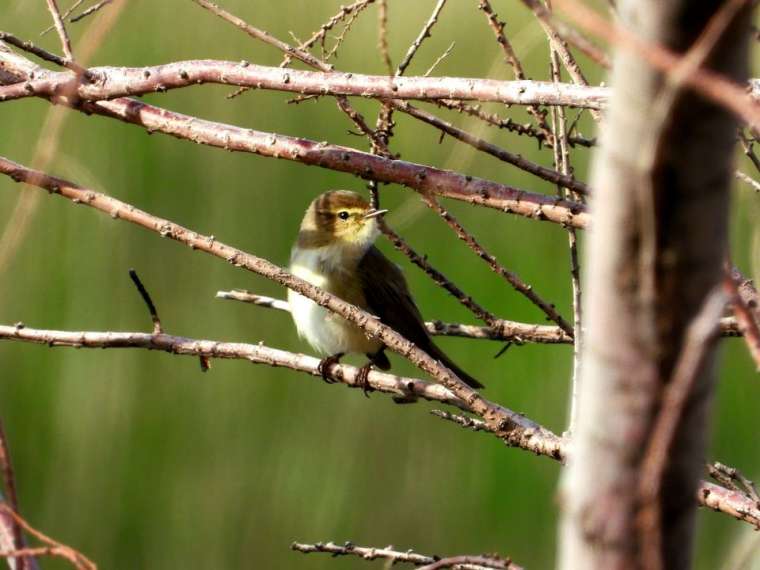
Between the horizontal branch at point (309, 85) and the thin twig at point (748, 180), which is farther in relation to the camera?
the thin twig at point (748, 180)

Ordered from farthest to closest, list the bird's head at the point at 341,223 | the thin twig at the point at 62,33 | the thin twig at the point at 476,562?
the bird's head at the point at 341,223 → the thin twig at the point at 62,33 → the thin twig at the point at 476,562

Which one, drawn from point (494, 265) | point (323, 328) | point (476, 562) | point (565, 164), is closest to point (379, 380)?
point (494, 265)

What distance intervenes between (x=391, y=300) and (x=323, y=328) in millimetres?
197

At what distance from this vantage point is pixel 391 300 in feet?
8.85

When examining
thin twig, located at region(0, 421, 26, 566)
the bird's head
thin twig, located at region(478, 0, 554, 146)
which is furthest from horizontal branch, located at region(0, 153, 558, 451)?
the bird's head

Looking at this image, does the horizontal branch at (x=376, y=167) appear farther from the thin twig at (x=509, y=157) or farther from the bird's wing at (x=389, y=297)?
the bird's wing at (x=389, y=297)

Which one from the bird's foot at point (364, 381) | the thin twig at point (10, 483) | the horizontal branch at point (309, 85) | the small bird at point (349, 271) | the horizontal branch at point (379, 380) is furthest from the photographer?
the small bird at point (349, 271)

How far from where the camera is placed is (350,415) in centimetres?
319

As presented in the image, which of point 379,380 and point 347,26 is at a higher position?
point 347,26

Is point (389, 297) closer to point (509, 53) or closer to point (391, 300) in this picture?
point (391, 300)

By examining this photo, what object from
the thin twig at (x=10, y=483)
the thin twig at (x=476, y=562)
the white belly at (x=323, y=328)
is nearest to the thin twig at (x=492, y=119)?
the thin twig at (x=476, y=562)

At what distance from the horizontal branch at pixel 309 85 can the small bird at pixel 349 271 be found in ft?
4.99

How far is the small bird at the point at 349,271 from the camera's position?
8.64 feet

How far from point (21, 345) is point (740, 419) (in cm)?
203
